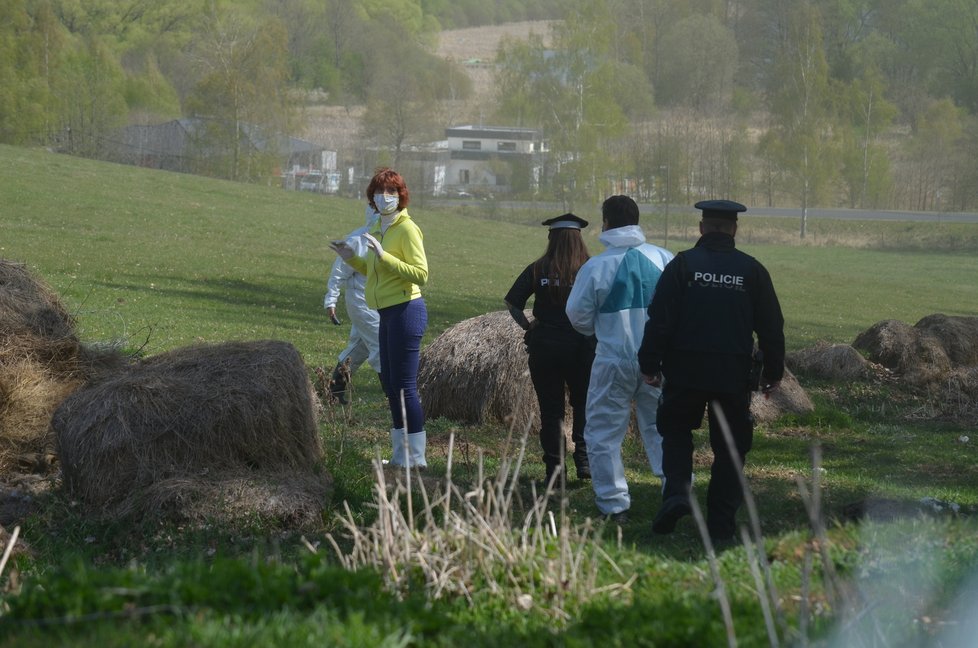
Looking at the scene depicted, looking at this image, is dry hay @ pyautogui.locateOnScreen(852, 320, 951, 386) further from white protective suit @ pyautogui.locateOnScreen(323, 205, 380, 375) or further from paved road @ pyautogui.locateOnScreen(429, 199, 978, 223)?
paved road @ pyautogui.locateOnScreen(429, 199, 978, 223)

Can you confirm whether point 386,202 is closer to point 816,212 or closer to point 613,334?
point 613,334

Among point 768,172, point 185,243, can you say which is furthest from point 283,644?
point 768,172

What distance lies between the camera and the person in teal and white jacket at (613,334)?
7730mm

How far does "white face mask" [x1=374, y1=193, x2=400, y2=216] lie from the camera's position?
8758 mm

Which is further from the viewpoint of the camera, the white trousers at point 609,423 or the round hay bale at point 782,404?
the round hay bale at point 782,404

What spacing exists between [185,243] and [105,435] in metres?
23.2

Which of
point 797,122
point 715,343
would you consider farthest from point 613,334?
point 797,122

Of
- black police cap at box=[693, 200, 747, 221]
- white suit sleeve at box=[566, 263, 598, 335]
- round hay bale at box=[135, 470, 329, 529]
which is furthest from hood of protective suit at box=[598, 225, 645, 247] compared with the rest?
round hay bale at box=[135, 470, 329, 529]

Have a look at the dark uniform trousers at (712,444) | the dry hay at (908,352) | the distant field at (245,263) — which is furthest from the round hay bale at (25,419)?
the dry hay at (908,352)

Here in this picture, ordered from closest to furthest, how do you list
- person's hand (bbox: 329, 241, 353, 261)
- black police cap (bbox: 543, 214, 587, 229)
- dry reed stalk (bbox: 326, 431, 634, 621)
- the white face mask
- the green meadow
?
the green meadow
dry reed stalk (bbox: 326, 431, 634, 621)
black police cap (bbox: 543, 214, 587, 229)
person's hand (bbox: 329, 241, 353, 261)
the white face mask

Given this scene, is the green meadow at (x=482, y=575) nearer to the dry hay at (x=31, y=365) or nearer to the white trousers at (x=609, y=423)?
the white trousers at (x=609, y=423)

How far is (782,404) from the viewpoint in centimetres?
1308

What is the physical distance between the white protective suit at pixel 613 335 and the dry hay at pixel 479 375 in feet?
10.9

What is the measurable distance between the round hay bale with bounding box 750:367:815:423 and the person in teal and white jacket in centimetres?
527
